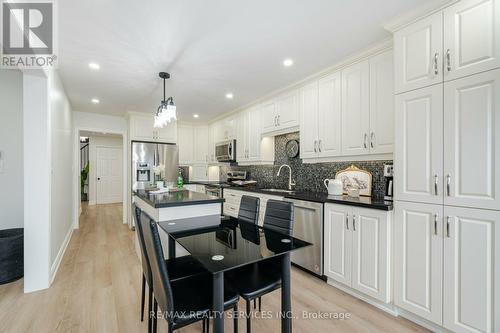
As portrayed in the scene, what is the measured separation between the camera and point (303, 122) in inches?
126

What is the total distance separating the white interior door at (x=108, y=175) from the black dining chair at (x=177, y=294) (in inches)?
305

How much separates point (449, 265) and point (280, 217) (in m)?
1.24

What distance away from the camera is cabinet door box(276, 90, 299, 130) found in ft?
11.0

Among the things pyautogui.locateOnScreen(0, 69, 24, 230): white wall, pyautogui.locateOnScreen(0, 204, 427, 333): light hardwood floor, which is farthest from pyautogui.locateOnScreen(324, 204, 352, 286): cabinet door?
pyautogui.locateOnScreen(0, 69, 24, 230): white wall

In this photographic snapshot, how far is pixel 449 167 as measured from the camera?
1670 mm

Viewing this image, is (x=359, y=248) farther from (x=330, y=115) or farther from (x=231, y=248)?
(x=330, y=115)

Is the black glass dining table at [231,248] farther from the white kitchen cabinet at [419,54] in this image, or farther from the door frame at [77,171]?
the door frame at [77,171]

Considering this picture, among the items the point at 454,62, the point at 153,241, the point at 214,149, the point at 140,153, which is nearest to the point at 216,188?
the point at 214,149

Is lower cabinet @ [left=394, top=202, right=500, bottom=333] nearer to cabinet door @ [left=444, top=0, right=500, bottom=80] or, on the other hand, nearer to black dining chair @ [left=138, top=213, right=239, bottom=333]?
cabinet door @ [left=444, top=0, right=500, bottom=80]

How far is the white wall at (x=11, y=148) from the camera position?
2.90 m

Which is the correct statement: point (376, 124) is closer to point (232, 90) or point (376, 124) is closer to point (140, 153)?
point (232, 90)

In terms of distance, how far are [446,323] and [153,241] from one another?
6.90 feet

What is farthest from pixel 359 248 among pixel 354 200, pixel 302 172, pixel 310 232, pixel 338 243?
pixel 302 172

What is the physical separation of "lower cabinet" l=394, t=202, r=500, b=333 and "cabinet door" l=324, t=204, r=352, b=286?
1.40 ft
